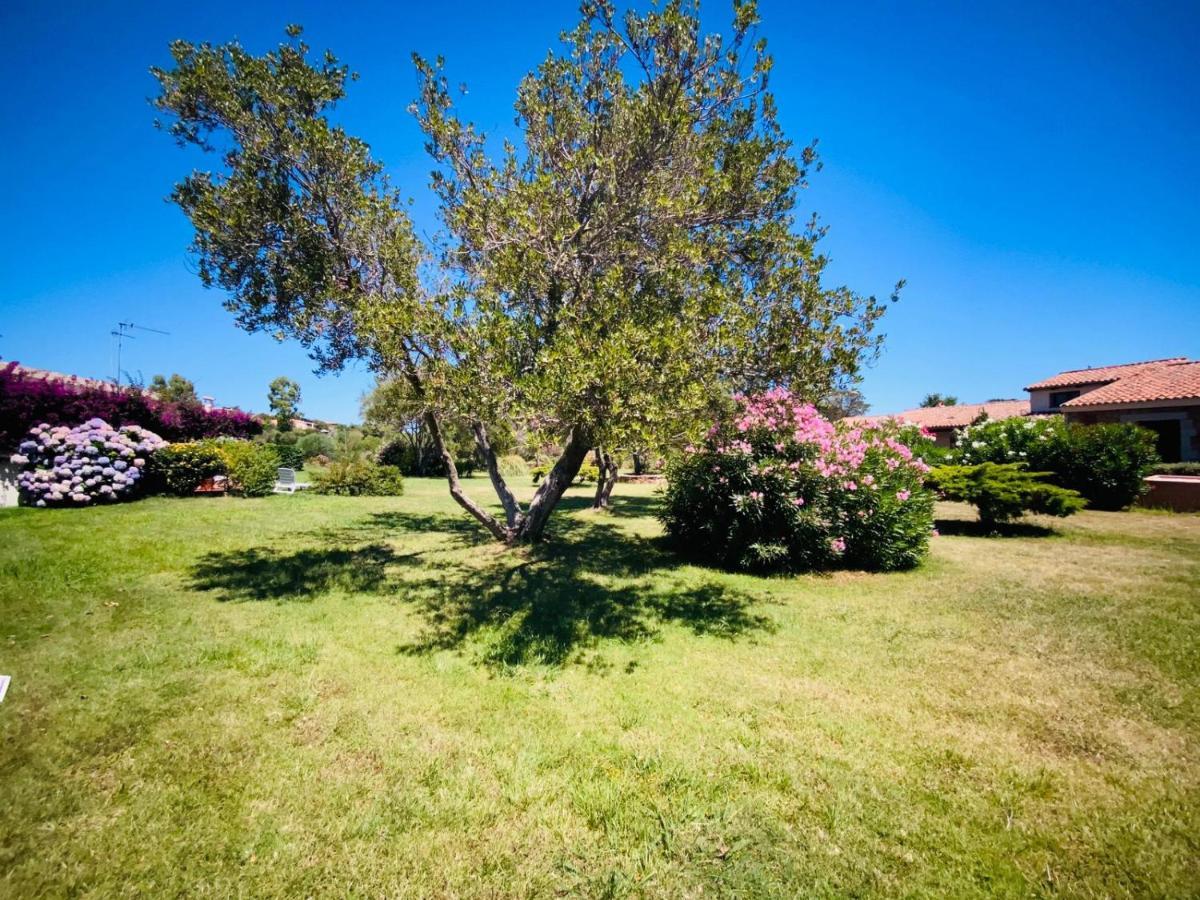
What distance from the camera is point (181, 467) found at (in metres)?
15.6

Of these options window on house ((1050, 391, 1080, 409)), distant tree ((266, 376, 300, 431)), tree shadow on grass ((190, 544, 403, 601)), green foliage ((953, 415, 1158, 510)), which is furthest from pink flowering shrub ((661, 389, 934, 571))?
distant tree ((266, 376, 300, 431))

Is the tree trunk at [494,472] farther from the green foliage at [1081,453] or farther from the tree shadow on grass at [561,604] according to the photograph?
the green foliage at [1081,453]

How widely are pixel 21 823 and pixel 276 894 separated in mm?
1859

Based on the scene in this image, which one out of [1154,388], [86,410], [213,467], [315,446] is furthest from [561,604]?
[315,446]

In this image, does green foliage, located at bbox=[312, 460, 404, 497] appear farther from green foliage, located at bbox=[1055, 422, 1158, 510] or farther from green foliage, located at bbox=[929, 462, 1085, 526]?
green foliage, located at bbox=[1055, 422, 1158, 510]

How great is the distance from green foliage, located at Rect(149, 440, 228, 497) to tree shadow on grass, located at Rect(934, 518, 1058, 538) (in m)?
23.4

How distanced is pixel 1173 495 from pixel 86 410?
3485 centimetres

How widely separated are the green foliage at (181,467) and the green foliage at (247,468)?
1.85 feet

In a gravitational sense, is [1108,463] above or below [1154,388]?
below

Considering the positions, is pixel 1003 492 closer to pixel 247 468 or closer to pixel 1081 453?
pixel 1081 453

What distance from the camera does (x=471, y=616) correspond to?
22.0 ft

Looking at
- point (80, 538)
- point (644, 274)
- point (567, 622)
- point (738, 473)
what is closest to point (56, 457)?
point (80, 538)

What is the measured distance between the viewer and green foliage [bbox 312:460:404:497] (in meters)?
21.1

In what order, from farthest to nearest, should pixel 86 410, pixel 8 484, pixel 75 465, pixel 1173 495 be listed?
pixel 1173 495 → pixel 86 410 → pixel 75 465 → pixel 8 484
